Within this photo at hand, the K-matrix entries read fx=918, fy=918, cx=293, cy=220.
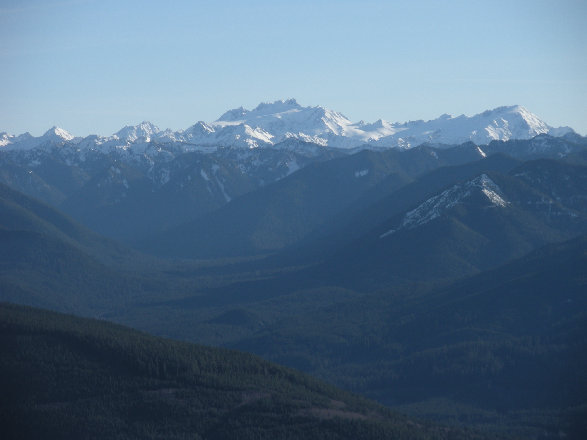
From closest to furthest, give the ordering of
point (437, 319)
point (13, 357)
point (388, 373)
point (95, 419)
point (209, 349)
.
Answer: point (95, 419), point (13, 357), point (209, 349), point (388, 373), point (437, 319)

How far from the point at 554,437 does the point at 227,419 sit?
45.0m

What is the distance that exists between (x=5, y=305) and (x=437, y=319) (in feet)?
315

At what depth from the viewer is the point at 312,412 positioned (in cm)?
11062

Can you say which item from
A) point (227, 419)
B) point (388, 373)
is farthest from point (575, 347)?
point (227, 419)

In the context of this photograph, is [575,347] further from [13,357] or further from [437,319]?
[13,357]

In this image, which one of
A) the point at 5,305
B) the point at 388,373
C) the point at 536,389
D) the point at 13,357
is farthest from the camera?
the point at 388,373

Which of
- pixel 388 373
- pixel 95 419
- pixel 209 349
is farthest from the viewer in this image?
pixel 388 373

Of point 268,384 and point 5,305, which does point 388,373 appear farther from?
point 5,305

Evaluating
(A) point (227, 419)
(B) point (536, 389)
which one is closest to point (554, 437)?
(B) point (536, 389)

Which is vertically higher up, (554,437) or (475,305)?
(475,305)

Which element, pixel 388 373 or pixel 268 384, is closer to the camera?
pixel 268 384

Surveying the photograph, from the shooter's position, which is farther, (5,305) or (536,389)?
(536,389)

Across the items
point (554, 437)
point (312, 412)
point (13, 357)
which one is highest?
point (13, 357)

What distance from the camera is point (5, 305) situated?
14062cm
